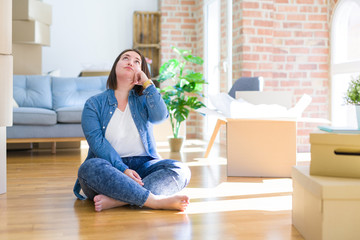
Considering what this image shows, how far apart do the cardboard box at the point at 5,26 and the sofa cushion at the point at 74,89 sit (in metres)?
2.66

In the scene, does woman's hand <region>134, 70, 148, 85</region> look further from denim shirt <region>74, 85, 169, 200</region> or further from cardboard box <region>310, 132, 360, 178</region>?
cardboard box <region>310, 132, 360, 178</region>

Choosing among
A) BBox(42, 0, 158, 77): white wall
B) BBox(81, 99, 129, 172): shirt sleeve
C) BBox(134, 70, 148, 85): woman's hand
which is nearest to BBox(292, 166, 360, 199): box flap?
BBox(81, 99, 129, 172): shirt sleeve

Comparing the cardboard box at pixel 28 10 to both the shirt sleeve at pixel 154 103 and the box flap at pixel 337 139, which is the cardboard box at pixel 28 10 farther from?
the box flap at pixel 337 139

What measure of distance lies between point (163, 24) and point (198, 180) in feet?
14.4

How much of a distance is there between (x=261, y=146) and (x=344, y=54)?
85.3 inches

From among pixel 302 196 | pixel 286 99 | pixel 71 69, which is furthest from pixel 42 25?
pixel 302 196

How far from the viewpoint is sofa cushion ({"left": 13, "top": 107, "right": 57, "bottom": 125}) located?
15.6ft

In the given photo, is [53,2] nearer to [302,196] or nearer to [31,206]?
[31,206]

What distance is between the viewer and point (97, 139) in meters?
2.43

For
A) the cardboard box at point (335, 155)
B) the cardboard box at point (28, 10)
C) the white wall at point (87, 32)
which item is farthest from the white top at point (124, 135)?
the white wall at point (87, 32)

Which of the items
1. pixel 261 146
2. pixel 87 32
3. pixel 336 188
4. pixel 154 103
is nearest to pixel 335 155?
pixel 336 188

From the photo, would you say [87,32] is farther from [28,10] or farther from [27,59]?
[28,10]

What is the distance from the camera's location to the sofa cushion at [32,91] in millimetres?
5266

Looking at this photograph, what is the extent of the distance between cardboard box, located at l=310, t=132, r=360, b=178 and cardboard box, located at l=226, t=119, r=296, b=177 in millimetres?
1583
